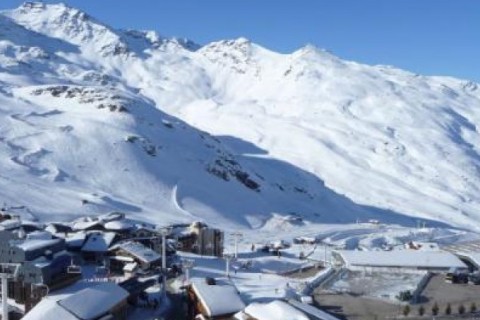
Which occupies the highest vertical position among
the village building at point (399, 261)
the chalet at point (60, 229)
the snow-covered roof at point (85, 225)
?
the snow-covered roof at point (85, 225)

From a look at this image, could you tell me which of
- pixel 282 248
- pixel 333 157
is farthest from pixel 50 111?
pixel 333 157

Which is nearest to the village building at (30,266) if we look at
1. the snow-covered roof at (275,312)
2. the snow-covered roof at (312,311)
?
the snow-covered roof at (275,312)

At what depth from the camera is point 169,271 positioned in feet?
192

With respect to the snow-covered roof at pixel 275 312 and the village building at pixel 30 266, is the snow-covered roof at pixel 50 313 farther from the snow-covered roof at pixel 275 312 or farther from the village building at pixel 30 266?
the snow-covered roof at pixel 275 312

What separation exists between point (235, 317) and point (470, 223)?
121100mm

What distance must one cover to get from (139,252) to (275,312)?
21634 millimetres

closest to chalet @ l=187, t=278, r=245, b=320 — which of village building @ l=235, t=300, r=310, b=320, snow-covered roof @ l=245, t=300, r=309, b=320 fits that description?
village building @ l=235, t=300, r=310, b=320

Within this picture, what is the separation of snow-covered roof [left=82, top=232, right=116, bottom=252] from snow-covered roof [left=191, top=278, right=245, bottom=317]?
17.0 meters

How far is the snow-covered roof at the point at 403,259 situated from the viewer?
59625mm

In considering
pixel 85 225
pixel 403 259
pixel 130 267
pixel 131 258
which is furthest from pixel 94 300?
pixel 85 225

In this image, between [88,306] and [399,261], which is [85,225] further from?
[88,306]

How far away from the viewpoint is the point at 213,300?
1682 inches

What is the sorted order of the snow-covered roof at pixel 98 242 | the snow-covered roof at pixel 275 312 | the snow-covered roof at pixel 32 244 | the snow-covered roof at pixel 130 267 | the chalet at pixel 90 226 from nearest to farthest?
the snow-covered roof at pixel 275 312
the snow-covered roof at pixel 32 244
the snow-covered roof at pixel 130 267
the snow-covered roof at pixel 98 242
the chalet at pixel 90 226

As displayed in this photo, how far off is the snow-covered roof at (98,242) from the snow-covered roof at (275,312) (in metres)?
23.1
